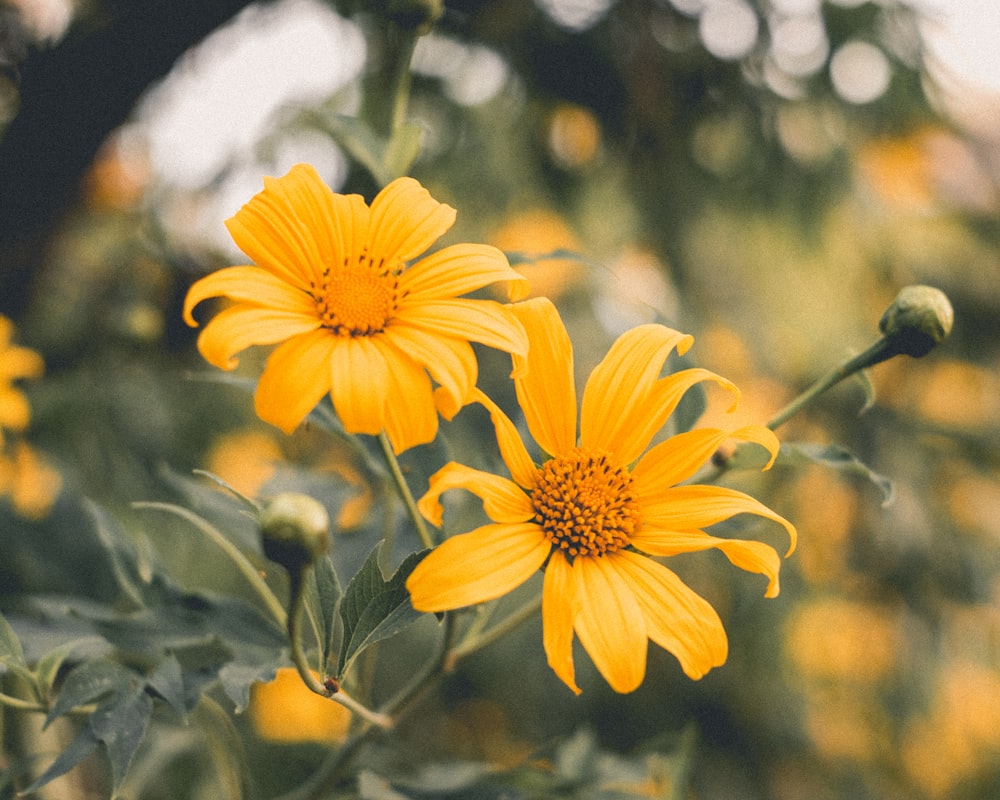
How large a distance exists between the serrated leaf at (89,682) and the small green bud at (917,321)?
64cm

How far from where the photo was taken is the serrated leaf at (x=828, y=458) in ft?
1.95

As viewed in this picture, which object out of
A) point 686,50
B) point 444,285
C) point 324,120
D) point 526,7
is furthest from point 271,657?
point 686,50

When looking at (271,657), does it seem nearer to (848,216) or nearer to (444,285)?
(444,285)

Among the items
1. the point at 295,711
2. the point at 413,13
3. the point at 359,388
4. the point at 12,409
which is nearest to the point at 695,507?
the point at 359,388

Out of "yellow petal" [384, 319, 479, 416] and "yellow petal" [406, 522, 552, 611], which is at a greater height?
"yellow petal" [384, 319, 479, 416]

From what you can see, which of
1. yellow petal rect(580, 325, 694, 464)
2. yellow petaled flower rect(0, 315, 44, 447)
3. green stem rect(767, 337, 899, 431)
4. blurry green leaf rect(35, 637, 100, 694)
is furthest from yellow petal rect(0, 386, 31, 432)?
green stem rect(767, 337, 899, 431)

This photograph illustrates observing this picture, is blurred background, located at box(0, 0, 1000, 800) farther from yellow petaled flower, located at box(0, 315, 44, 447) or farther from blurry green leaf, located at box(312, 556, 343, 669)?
blurry green leaf, located at box(312, 556, 343, 669)

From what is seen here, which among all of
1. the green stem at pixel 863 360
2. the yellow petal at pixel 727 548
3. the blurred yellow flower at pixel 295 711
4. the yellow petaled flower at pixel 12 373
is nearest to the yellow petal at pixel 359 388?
the yellow petal at pixel 727 548

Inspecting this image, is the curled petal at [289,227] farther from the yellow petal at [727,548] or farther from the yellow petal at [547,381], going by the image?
the yellow petal at [727,548]

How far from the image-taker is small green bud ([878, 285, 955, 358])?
67cm

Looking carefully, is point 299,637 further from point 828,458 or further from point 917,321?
point 917,321

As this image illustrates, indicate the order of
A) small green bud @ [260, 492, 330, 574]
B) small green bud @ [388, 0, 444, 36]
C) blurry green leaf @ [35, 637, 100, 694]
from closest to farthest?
small green bud @ [260, 492, 330, 574] → blurry green leaf @ [35, 637, 100, 694] → small green bud @ [388, 0, 444, 36]

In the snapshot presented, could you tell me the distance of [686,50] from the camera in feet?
5.41

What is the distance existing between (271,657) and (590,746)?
15.1 inches
